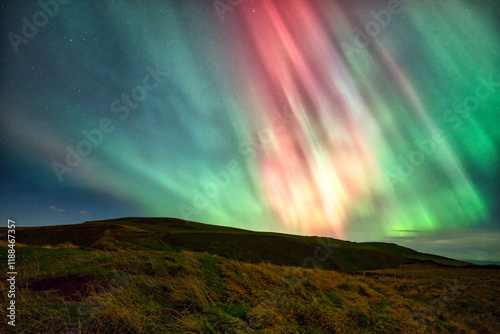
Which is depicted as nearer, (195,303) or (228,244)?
(195,303)

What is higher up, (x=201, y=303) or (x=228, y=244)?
(x=228, y=244)

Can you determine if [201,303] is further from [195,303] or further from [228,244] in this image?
[228,244]

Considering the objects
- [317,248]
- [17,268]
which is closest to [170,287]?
[17,268]

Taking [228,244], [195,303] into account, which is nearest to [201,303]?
[195,303]

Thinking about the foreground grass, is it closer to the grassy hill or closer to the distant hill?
the grassy hill

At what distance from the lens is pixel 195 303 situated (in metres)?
6.29

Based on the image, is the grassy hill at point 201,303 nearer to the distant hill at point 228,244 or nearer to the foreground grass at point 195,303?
the foreground grass at point 195,303

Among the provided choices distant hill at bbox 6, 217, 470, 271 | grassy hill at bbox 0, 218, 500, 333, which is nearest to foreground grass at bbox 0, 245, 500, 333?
grassy hill at bbox 0, 218, 500, 333

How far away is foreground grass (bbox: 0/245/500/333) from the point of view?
5.05 metres

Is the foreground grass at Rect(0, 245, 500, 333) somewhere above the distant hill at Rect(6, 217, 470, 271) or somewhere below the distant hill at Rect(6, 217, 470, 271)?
below

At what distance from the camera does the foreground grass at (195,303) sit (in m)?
5.05

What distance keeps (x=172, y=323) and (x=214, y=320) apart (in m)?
0.86

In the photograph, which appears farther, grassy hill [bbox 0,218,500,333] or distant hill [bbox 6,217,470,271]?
distant hill [bbox 6,217,470,271]

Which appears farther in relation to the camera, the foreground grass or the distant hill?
the distant hill
